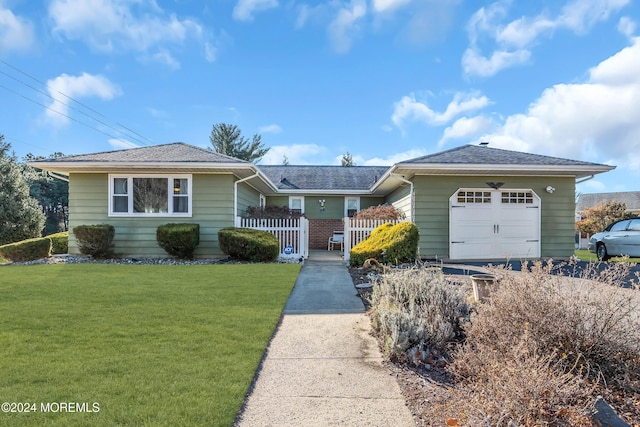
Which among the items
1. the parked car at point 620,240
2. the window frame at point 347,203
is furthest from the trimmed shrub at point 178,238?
the parked car at point 620,240

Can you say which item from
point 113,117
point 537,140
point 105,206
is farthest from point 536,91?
point 113,117

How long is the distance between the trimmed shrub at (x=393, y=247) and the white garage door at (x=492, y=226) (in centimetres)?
227

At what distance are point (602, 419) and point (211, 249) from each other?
10.6 m

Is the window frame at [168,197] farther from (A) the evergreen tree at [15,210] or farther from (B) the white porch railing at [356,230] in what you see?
(A) the evergreen tree at [15,210]

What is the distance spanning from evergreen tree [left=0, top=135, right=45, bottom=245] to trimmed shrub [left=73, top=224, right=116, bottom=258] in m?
8.51

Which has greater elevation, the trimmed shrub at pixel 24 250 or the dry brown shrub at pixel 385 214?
the dry brown shrub at pixel 385 214

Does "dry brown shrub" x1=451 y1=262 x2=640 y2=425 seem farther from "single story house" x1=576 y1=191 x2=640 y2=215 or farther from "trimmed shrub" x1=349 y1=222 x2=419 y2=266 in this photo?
"single story house" x1=576 y1=191 x2=640 y2=215

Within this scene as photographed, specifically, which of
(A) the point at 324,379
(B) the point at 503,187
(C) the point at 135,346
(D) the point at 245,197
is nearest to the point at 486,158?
(B) the point at 503,187

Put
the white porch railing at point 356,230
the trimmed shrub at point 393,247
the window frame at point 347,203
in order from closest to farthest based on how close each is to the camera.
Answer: the trimmed shrub at point 393,247 → the white porch railing at point 356,230 → the window frame at point 347,203

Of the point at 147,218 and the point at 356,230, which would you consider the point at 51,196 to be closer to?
the point at 147,218

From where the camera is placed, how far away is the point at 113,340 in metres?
3.74

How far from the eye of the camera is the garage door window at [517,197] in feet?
37.2

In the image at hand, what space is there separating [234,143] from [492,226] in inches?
1160

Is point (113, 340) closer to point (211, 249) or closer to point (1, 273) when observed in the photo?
point (1, 273)
